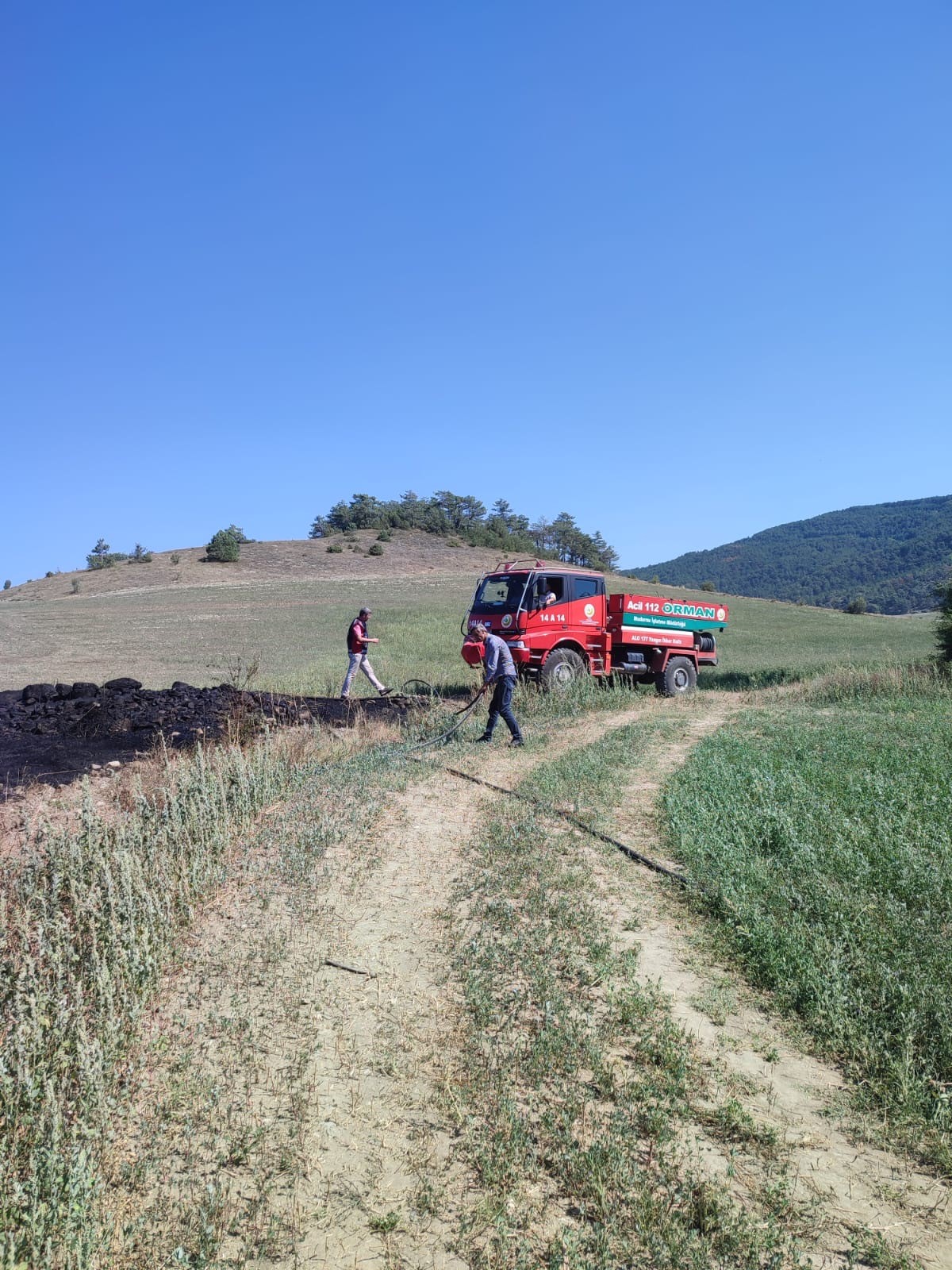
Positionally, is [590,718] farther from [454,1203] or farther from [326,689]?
[454,1203]

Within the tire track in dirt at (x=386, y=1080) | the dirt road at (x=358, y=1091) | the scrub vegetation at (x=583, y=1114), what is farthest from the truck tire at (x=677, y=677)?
the scrub vegetation at (x=583, y=1114)

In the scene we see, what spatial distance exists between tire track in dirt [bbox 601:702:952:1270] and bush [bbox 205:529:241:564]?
2224 inches

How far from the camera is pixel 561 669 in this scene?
16.4m

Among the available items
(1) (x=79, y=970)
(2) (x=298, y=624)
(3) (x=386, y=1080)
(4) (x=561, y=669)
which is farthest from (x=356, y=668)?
(2) (x=298, y=624)

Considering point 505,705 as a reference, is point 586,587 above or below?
→ above

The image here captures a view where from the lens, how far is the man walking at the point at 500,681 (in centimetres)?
1194

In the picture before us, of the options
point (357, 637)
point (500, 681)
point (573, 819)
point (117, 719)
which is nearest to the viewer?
point (573, 819)

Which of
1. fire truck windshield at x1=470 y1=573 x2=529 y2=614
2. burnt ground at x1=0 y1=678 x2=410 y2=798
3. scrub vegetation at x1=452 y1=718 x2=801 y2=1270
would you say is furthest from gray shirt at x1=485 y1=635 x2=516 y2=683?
scrub vegetation at x1=452 y1=718 x2=801 y2=1270

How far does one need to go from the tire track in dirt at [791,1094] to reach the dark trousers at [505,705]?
5401 mm

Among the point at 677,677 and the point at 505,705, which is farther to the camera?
the point at 677,677

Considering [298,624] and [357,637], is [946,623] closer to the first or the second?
[357,637]

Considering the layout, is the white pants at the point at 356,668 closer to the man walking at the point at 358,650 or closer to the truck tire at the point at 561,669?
the man walking at the point at 358,650

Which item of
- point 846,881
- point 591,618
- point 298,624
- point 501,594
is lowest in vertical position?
point 846,881

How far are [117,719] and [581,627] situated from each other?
348 inches
